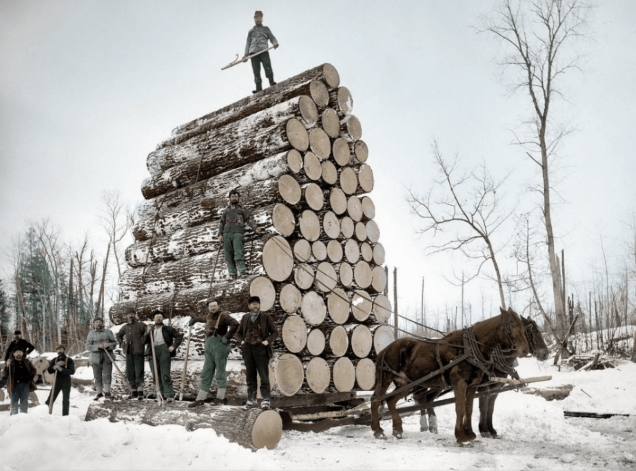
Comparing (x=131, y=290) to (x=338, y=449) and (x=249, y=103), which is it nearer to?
(x=249, y=103)

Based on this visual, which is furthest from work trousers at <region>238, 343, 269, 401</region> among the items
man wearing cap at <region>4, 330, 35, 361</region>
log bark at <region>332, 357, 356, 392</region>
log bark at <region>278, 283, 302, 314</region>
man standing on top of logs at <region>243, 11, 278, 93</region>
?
man standing on top of logs at <region>243, 11, 278, 93</region>

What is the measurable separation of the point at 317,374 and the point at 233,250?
253 cm

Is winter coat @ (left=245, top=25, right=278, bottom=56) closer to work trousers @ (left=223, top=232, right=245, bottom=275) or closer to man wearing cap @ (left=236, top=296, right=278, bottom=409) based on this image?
work trousers @ (left=223, top=232, right=245, bottom=275)

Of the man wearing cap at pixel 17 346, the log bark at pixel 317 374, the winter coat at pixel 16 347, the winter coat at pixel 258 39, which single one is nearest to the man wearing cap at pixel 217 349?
the log bark at pixel 317 374

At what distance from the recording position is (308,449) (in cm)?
645

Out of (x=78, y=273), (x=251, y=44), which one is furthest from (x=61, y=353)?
(x=78, y=273)

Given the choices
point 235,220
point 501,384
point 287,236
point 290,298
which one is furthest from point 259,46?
point 501,384

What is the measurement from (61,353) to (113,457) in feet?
19.3

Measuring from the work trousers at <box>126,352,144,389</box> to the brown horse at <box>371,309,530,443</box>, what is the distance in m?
4.01

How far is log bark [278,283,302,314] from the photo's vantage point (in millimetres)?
8180

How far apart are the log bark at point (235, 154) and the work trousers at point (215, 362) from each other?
365 centimetres

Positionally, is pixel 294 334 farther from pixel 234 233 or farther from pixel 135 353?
pixel 135 353

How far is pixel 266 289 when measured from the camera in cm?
800

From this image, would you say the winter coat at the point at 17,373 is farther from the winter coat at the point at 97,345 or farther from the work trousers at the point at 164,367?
the work trousers at the point at 164,367
